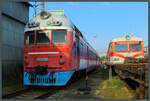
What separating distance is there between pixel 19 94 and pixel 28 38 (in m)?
3.08

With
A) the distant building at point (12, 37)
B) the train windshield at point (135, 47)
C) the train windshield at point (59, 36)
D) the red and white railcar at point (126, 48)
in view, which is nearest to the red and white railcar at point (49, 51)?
the train windshield at point (59, 36)

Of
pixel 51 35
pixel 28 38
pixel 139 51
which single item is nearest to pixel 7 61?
pixel 28 38

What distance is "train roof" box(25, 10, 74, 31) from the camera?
30.7 feet

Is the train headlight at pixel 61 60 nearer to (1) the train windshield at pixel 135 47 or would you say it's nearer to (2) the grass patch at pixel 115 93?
(2) the grass patch at pixel 115 93

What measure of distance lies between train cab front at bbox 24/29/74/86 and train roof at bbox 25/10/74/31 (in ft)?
0.93

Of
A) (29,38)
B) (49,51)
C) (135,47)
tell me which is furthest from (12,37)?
(135,47)

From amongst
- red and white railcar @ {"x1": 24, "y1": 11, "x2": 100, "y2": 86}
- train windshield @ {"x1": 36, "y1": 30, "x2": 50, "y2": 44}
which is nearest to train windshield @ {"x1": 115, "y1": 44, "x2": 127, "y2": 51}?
red and white railcar @ {"x1": 24, "y1": 11, "x2": 100, "y2": 86}

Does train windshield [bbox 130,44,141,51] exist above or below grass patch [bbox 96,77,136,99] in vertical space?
above

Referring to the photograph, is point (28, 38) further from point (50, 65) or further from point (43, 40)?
point (50, 65)

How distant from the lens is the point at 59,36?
362 inches

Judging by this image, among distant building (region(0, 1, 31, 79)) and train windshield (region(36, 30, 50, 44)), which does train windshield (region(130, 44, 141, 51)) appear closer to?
train windshield (region(36, 30, 50, 44))

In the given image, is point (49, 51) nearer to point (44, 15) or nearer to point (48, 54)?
point (48, 54)

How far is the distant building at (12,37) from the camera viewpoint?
12.8 m

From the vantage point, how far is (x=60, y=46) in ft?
29.6
